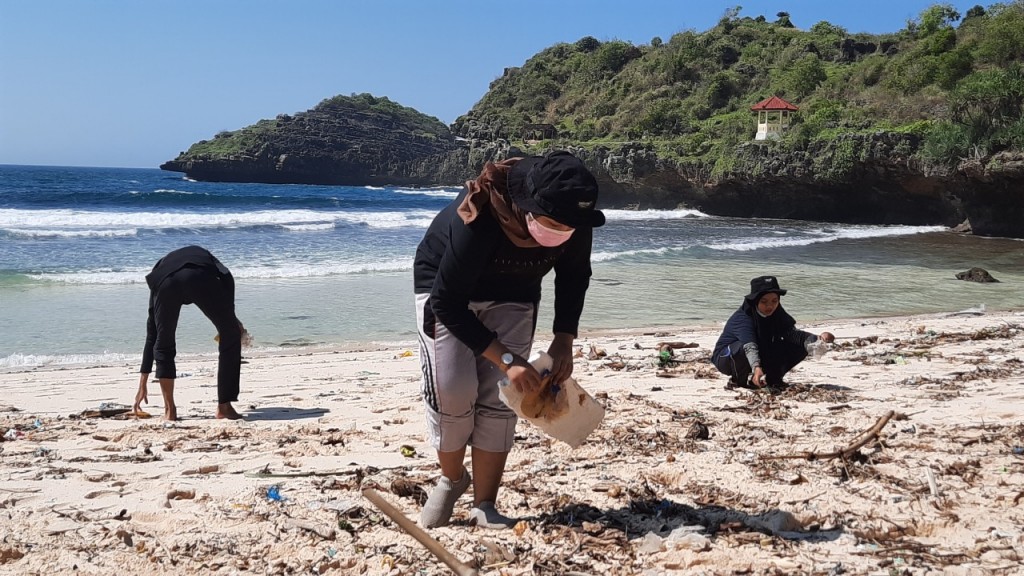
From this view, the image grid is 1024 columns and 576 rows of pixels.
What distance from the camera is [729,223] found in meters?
33.5

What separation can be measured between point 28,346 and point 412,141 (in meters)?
74.4

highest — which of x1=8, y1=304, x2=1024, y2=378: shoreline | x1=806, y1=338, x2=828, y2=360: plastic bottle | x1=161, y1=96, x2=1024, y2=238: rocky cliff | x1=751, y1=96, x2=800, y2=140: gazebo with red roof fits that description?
x1=751, y1=96, x2=800, y2=140: gazebo with red roof

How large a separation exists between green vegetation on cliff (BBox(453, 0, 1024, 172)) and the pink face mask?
27266 mm

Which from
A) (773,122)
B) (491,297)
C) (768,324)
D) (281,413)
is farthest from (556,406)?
(773,122)

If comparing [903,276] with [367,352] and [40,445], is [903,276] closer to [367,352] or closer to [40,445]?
[367,352]

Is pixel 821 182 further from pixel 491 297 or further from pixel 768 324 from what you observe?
pixel 491 297

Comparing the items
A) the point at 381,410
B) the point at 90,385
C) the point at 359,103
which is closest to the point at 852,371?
the point at 381,410

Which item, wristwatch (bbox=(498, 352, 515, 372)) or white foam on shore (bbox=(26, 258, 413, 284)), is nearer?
wristwatch (bbox=(498, 352, 515, 372))

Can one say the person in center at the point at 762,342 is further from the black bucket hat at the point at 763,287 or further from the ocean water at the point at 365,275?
the ocean water at the point at 365,275

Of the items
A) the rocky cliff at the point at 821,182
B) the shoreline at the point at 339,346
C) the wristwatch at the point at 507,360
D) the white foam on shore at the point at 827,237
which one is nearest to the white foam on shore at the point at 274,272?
the shoreline at the point at 339,346

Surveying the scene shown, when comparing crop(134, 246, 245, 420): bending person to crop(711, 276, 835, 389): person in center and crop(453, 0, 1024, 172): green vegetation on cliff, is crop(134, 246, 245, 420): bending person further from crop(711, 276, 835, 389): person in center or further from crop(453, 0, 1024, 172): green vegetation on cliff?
crop(453, 0, 1024, 172): green vegetation on cliff

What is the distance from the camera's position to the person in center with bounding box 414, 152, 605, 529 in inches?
97.9

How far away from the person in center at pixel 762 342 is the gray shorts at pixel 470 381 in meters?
2.76

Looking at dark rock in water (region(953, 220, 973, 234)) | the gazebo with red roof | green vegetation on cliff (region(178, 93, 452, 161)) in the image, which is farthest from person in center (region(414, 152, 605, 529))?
green vegetation on cliff (region(178, 93, 452, 161))
